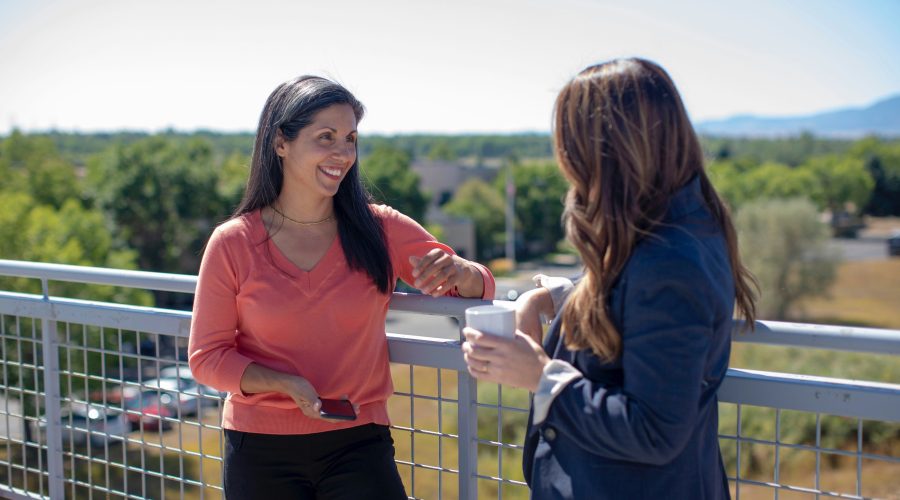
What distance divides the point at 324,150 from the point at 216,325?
2.01 feet

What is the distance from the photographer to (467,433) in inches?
108

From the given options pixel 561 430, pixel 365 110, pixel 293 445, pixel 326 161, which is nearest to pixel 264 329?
pixel 293 445

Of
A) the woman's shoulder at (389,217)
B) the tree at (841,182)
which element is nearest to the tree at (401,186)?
the tree at (841,182)

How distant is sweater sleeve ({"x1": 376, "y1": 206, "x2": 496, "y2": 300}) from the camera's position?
2807 millimetres

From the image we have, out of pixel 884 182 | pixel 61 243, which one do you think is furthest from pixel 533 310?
pixel 884 182

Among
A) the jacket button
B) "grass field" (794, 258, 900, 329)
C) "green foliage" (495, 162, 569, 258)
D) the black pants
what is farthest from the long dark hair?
"green foliage" (495, 162, 569, 258)

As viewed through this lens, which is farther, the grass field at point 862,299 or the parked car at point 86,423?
the grass field at point 862,299

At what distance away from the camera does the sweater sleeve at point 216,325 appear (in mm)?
2459

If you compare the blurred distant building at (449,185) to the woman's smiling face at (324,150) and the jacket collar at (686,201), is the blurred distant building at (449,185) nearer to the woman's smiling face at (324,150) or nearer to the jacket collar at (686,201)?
the woman's smiling face at (324,150)

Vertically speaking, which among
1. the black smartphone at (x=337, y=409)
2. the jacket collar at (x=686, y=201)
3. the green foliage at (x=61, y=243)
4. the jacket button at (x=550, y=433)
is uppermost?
the jacket collar at (x=686, y=201)

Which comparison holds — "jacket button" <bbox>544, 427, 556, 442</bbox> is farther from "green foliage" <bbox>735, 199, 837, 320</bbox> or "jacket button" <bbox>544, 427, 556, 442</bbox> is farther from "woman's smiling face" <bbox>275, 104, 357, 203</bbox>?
"green foliage" <bbox>735, 199, 837, 320</bbox>

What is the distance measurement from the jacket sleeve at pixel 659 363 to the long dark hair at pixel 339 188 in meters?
1.13

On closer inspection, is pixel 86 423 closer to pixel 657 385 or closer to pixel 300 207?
pixel 300 207

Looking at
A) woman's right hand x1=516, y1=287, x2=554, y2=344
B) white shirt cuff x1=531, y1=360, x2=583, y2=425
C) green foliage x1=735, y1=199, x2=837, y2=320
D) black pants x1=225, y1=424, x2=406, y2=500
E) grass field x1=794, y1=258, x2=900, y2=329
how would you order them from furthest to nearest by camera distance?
grass field x1=794, y1=258, x2=900, y2=329, green foliage x1=735, y1=199, x2=837, y2=320, black pants x1=225, y1=424, x2=406, y2=500, woman's right hand x1=516, y1=287, x2=554, y2=344, white shirt cuff x1=531, y1=360, x2=583, y2=425
